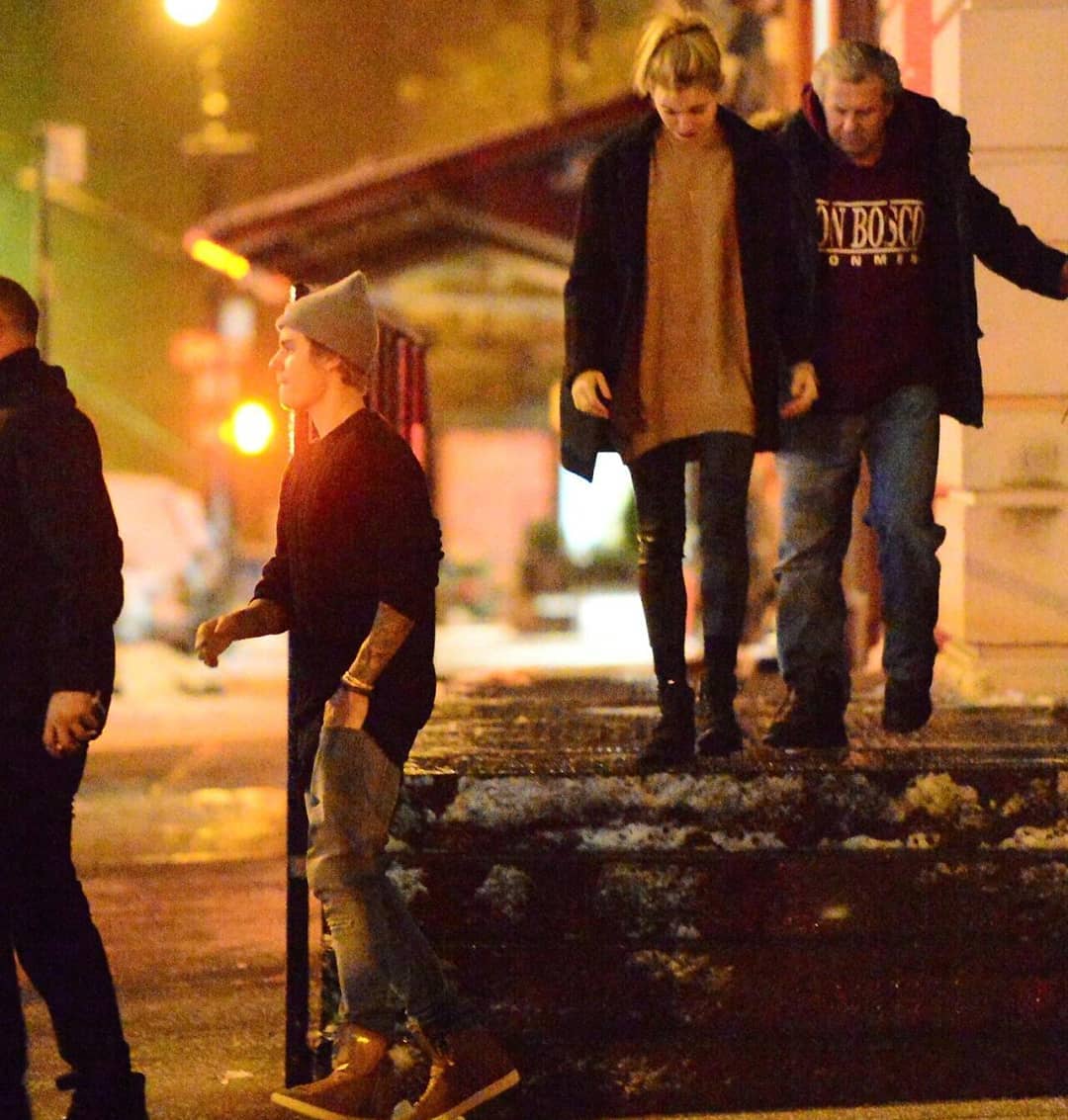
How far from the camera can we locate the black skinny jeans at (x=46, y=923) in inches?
173

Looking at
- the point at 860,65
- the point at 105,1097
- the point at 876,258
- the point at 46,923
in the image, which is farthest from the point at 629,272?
the point at 105,1097

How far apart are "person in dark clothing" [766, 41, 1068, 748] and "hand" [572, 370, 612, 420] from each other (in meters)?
0.66

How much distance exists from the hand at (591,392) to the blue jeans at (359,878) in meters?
1.10

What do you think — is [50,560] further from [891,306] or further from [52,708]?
[891,306]

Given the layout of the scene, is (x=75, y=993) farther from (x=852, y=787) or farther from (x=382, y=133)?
(x=382, y=133)

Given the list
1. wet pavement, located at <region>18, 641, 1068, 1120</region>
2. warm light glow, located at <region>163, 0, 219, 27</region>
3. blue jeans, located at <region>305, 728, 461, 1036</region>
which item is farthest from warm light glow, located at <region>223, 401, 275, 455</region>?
blue jeans, located at <region>305, 728, 461, 1036</region>

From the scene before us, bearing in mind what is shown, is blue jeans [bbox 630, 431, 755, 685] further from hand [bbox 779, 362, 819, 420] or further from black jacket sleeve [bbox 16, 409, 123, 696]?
black jacket sleeve [bbox 16, 409, 123, 696]

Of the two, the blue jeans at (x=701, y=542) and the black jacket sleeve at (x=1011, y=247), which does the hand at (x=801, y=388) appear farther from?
the black jacket sleeve at (x=1011, y=247)

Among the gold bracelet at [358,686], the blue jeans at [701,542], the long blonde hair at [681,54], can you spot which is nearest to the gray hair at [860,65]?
the long blonde hair at [681,54]

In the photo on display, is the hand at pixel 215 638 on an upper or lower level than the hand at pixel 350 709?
upper

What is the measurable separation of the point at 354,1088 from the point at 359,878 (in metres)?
0.46

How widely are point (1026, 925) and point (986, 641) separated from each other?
92.3 inches

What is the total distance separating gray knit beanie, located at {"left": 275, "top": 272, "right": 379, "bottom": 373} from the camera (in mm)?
4445

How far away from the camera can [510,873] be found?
4906mm
